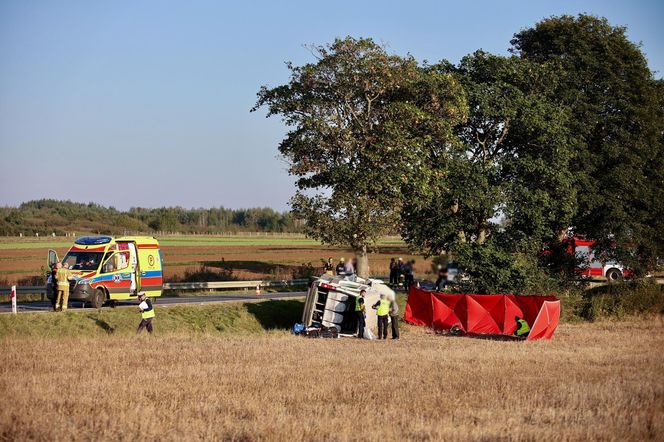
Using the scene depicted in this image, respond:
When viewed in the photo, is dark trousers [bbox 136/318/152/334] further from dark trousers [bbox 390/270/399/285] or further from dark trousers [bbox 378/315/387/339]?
dark trousers [bbox 390/270/399/285]

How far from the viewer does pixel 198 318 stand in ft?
110

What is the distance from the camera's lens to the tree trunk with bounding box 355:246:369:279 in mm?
41500

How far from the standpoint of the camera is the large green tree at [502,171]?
148ft

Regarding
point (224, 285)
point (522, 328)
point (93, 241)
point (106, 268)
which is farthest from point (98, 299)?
point (522, 328)

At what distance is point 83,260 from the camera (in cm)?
3434

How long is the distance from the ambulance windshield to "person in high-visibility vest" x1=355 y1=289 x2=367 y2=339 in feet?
33.2

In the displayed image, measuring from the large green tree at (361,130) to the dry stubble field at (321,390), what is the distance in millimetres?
14097

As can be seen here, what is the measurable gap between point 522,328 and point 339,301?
696 centimetres

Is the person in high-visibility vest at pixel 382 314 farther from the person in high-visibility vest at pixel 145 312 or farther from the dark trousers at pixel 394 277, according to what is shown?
the dark trousers at pixel 394 277

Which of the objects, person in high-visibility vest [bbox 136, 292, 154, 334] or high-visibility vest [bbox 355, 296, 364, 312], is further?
high-visibility vest [bbox 355, 296, 364, 312]

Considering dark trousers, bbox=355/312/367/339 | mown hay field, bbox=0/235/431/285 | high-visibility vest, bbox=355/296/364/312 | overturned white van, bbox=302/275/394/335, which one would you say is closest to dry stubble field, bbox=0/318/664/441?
high-visibility vest, bbox=355/296/364/312

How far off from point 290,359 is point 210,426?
9231 millimetres

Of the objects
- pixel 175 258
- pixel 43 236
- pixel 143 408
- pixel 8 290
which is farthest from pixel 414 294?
pixel 43 236

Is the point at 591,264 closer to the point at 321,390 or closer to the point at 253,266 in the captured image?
the point at 253,266
